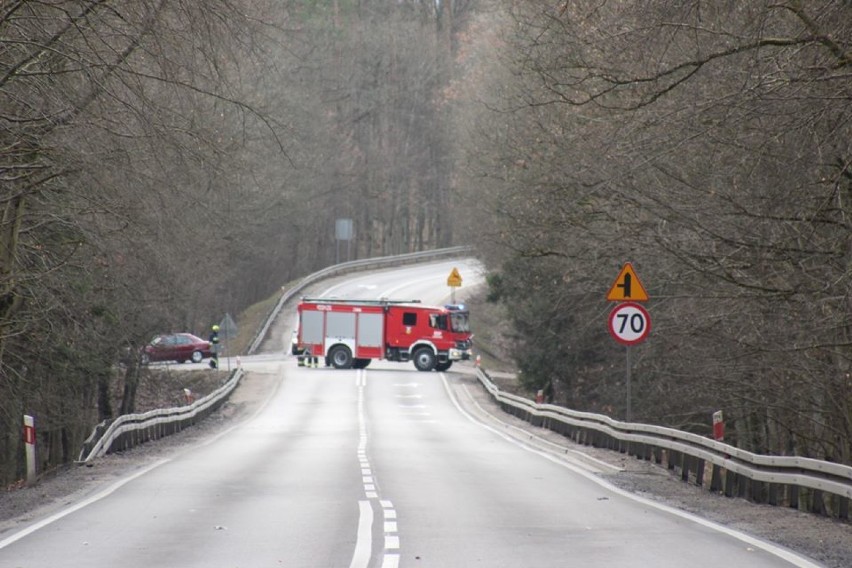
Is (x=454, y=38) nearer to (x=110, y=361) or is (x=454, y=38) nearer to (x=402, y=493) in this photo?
(x=110, y=361)

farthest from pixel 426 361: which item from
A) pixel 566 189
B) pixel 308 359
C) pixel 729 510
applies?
pixel 729 510

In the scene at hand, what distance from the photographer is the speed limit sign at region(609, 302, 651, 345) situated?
19469 mm

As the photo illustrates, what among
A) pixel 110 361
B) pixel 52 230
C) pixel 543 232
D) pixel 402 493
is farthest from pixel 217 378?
pixel 402 493

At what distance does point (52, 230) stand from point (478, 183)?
2547 centimetres

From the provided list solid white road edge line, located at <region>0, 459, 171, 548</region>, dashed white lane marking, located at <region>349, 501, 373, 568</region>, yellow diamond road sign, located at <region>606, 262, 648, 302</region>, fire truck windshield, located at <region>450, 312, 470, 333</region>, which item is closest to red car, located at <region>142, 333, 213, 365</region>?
fire truck windshield, located at <region>450, 312, 470, 333</region>

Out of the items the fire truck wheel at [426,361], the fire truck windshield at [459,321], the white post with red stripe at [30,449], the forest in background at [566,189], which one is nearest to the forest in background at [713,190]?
the forest in background at [566,189]

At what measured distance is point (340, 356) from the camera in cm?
5222

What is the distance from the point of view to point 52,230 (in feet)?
63.8

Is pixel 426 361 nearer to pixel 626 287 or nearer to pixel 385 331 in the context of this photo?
pixel 385 331

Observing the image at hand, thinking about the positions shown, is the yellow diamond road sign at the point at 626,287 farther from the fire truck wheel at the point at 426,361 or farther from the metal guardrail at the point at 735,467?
the fire truck wheel at the point at 426,361

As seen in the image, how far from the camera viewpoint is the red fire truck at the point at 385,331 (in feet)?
166

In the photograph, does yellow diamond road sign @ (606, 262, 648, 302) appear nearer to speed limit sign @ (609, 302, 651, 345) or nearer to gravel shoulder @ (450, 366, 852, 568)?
speed limit sign @ (609, 302, 651, 345)

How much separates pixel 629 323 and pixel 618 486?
3.47 m

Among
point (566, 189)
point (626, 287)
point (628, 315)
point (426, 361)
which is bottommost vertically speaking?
point (426, 361)
